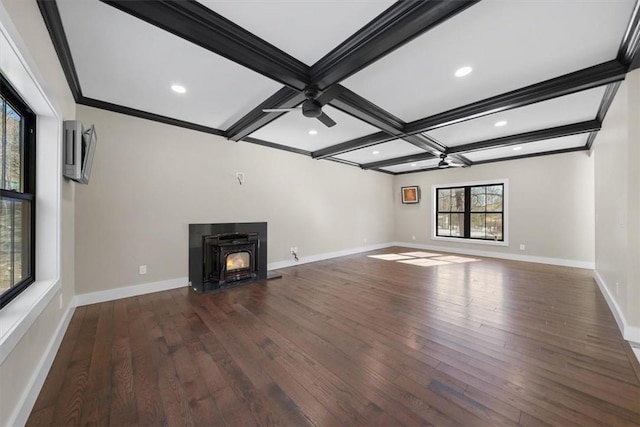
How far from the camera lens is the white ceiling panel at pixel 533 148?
468 cm

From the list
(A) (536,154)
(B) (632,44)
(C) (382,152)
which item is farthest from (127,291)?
(A) (536,154)

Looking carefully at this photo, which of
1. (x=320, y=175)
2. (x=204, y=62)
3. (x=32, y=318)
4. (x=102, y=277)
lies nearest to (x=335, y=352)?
(x=32, y=318)

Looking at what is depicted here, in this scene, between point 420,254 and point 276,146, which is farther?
point 420,254

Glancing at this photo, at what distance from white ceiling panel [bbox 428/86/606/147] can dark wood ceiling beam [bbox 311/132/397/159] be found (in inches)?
36.6

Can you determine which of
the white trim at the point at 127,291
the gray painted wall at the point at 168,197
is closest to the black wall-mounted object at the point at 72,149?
the gray painted wall at the point at 168,197

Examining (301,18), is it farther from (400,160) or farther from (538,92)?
(400,160)

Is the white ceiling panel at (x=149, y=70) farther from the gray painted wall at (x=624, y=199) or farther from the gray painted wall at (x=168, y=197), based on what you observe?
the gray painted wall at (x=624, y=199)

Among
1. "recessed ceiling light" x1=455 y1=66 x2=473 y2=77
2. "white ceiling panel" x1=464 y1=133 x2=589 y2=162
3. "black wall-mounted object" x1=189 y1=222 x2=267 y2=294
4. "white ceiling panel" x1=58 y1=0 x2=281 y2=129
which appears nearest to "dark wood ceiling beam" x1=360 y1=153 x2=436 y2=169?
"white ceiling panel" x1=464 y1=133 x2=589 y2=162

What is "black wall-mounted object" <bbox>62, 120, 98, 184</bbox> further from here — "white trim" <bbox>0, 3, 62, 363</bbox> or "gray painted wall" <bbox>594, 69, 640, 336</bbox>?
"gray painted wall" <bbox>594, 69, 640, 336</bbox>

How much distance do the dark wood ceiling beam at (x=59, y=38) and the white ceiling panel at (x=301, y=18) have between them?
107cm

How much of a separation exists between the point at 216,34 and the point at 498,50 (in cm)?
241

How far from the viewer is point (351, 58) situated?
2117 millimetres

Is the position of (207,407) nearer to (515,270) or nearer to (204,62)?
(204,62)

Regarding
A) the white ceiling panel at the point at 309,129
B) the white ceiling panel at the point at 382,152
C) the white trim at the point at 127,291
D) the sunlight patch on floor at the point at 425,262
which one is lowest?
the sunlight patch on floor at the point at 425,262
